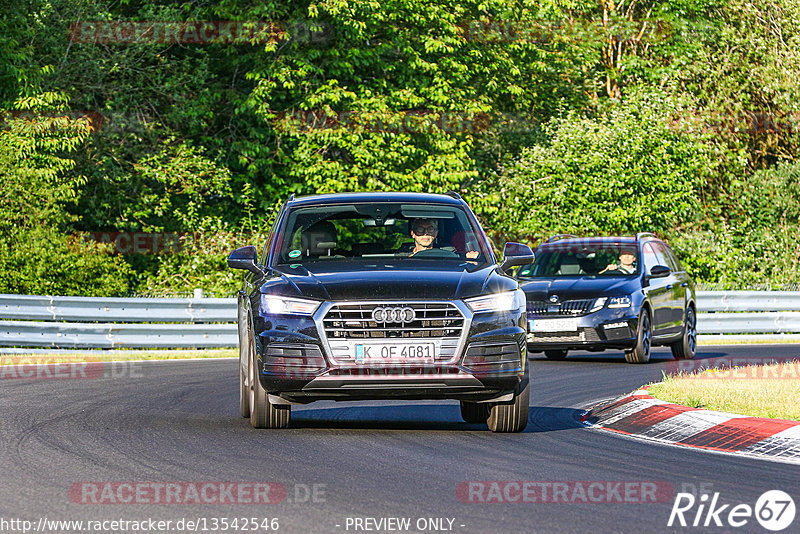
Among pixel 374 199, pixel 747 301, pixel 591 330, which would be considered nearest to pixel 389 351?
pixel 374 199

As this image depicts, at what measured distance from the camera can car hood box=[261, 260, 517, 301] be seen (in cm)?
982

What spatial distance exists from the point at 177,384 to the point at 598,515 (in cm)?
966

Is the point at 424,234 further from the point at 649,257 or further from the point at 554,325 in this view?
the point at 649,257

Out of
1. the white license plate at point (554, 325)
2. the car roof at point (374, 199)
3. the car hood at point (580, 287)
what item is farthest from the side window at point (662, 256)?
the car roof at point (374, 199)

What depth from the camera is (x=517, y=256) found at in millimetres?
10812

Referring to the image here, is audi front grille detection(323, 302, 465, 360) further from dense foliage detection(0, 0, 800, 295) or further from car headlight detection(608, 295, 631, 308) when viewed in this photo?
dense foliage detection(0, 0, 800, 295)

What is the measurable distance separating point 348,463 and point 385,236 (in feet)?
9.76

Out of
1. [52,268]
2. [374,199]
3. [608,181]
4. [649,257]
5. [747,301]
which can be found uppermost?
[608,181]

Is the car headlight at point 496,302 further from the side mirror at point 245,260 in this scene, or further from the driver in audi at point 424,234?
the side mirror at point 245,260

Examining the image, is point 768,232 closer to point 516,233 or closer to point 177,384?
point 516,233

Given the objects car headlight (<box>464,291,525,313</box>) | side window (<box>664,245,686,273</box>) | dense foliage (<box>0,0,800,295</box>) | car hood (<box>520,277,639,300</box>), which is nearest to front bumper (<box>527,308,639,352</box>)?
car hood (<box>520,277,639,300</box>)

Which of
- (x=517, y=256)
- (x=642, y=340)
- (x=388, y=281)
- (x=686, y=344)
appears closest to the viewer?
(x=388, y=281)

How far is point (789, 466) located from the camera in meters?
8.48

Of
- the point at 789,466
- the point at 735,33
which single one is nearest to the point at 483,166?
the point at 735,33
